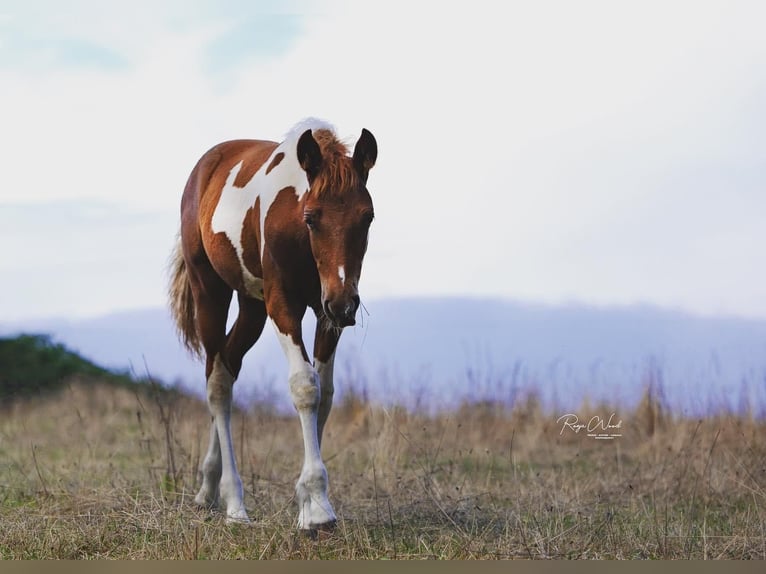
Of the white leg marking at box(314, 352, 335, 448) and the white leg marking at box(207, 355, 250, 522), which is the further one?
the white leg marking at box(207, 355, 250, 522)

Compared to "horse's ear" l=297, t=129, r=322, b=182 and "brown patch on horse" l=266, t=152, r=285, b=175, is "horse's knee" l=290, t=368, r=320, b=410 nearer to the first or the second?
"horse's ear" l=297, t=129, r=322, b=182

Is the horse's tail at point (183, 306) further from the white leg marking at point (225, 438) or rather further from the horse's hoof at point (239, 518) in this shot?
the horse's hoof at point (239, 518)

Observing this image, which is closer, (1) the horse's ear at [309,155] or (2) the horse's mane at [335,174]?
(2) the horse's mane at [335,174]

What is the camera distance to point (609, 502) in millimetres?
7160

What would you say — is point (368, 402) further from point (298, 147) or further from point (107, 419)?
point (298, 147)

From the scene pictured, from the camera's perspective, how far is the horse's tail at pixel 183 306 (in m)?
7.66

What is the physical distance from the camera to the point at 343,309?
5.10 meters

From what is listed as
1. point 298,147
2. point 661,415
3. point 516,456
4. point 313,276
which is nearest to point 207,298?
point 313,276

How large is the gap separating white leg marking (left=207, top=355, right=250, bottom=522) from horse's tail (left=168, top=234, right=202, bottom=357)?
2.85 ft

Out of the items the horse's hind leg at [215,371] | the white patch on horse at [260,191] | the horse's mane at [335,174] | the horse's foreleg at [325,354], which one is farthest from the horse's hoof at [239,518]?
the horse's mane at [335,174]

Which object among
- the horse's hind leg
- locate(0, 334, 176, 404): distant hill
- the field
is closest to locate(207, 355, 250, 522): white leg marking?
the horse's hind leg

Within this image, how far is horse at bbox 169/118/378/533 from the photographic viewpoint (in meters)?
5.27

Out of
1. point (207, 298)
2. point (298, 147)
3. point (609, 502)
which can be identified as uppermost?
point (298, 147)

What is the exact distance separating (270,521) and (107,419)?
7336 mm
